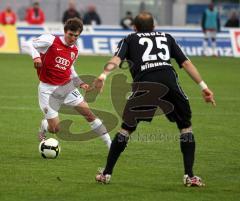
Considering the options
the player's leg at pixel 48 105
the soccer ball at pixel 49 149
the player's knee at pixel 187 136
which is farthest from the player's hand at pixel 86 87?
the player's knee at pixel 187 136

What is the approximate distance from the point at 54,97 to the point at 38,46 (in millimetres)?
887

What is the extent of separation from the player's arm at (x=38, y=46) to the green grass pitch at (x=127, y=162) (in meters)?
1.60

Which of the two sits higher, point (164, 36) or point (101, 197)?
point (164, 36)

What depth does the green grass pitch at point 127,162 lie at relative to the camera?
984cm

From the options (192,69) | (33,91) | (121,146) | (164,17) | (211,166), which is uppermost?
(192,69)

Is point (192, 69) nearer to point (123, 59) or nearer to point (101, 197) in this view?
point (123, 59)

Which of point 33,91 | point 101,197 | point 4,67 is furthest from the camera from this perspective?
point 4,67

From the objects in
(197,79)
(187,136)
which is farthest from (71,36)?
(187,136)

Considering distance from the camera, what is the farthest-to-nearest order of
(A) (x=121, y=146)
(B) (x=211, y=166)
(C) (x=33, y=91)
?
(C) (x=33, y=91), (B) (x=211, y=166), (A) (x=121, y=146)

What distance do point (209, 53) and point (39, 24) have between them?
8.23m

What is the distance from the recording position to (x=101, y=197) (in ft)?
31.3

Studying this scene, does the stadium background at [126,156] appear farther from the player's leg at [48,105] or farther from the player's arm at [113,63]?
the player's arm at [113,63]

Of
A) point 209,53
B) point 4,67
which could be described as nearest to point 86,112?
Answer: point 4,67

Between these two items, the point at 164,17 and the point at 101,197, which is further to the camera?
the point at 164,17
